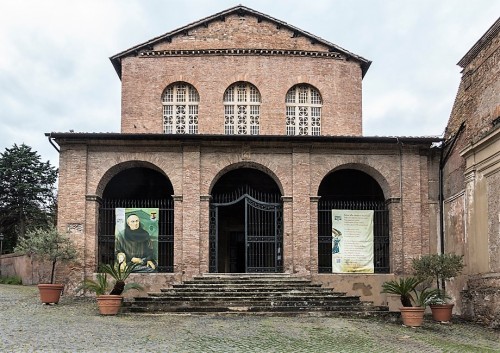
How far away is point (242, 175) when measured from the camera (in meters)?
23.1

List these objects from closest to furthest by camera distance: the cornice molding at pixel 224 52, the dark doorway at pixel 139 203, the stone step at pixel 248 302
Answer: the stone step at pixel 248 302 < the dark doorway at pixel 139 203 < the cornice molding at pixel 224 52

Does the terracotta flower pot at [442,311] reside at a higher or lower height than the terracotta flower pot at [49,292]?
lower

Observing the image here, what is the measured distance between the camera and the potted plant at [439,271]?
54.7ft

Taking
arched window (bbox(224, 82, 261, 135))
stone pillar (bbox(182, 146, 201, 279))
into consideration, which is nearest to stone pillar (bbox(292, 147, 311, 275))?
stone pillar (bbox(182, 146, 201, 279))

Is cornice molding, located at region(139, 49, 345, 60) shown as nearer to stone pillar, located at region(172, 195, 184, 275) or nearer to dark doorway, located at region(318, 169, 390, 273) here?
dark doorway, located at region(318, 169, 390, 273)

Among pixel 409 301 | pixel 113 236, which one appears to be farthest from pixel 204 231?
pixel 409 301

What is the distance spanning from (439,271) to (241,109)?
10618 mm

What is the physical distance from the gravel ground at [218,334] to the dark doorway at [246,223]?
462 centimetres

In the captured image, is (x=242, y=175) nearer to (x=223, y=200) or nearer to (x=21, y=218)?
(x=223, y=200)

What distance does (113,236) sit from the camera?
20.3 meters

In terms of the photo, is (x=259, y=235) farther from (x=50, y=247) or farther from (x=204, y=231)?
(x=50, y=247)

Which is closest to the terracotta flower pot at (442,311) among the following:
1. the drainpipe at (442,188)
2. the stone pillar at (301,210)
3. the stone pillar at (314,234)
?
the drainpipe at (442,188)

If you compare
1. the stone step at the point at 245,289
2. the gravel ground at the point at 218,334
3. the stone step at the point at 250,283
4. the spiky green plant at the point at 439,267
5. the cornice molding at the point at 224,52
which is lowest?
the gravel ground at the point at 218,334

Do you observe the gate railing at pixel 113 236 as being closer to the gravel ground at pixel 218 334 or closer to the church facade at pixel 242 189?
the church facade at pixel 242 189
